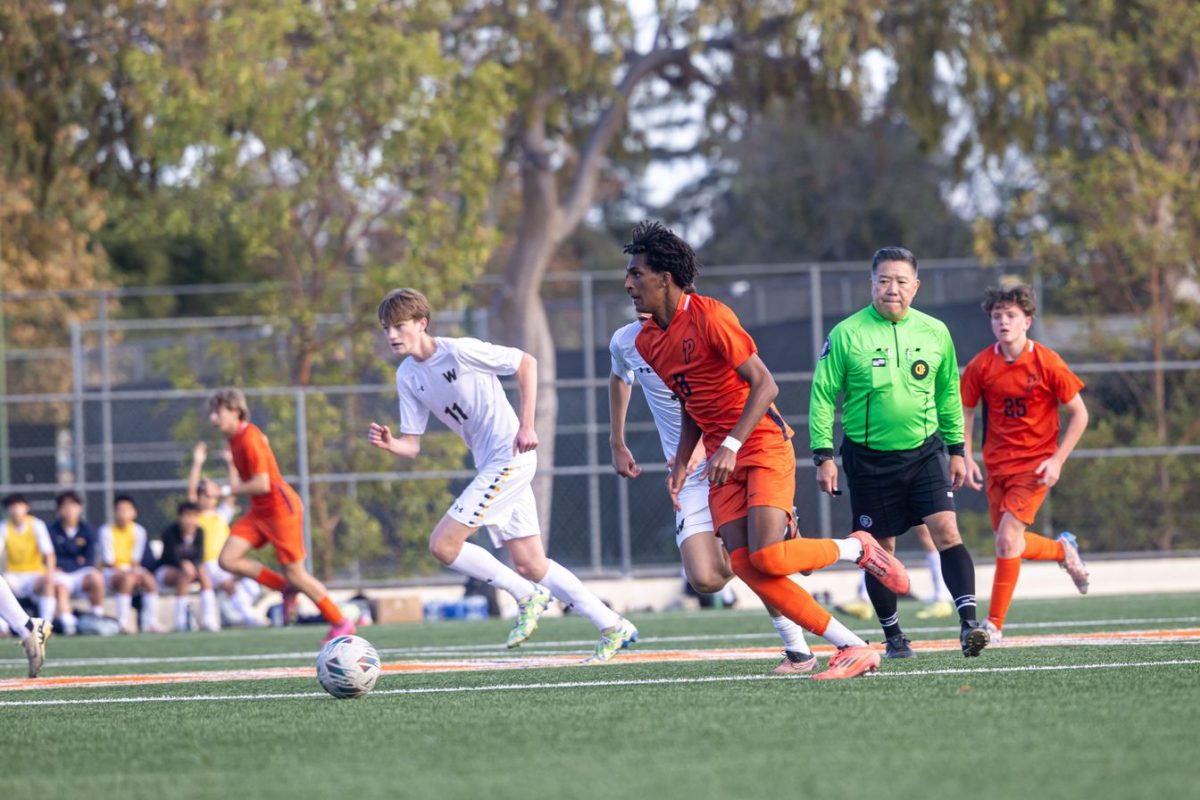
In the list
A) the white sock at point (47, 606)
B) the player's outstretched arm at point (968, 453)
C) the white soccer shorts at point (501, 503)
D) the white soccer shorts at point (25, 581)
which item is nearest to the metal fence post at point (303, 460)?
the white sock at point (47, 606)

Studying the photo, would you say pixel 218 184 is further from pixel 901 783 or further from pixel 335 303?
pixel 901 783

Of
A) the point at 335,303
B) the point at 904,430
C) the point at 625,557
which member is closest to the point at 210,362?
the point at 335,303

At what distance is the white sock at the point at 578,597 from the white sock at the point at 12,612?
2691mm

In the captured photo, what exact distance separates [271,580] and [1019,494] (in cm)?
591

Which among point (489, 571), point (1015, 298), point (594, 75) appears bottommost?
point (489, 571)

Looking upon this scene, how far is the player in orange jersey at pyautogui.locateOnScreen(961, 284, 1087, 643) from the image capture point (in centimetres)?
892

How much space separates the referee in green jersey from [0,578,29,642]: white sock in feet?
13.7

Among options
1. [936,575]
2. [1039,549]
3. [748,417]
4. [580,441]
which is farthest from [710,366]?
[580,441]

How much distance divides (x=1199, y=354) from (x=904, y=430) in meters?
11.7

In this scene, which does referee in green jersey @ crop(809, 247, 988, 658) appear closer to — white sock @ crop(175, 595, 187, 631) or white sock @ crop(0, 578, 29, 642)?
white sock @ crop(0, 578, 29, 642)

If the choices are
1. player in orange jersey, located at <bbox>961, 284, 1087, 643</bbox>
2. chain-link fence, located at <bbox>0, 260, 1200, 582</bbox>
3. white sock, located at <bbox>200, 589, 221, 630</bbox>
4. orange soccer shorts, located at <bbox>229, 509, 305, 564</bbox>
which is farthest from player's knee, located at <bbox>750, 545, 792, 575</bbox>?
white sock, located at <bbox>200, 589, 221, 630</bbox>

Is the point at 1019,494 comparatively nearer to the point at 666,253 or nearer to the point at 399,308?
the point at 666,253

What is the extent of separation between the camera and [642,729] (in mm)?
5289

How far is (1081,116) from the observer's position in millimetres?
20641
